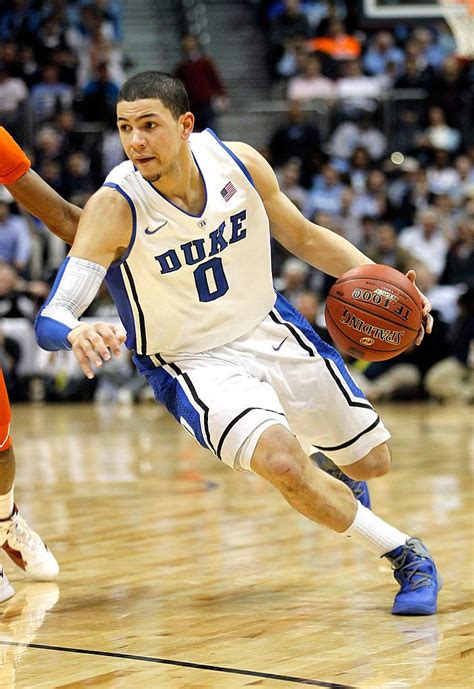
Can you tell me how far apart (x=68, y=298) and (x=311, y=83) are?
1312cm

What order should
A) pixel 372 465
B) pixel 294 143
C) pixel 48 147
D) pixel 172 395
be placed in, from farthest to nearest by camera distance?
pixel 294 143 → pixel 48 147 → pixel 372 465 → pixel 172 395

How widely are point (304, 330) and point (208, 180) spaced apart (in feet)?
2.23

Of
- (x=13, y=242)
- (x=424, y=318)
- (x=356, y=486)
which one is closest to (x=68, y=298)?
(x=424, y=318)

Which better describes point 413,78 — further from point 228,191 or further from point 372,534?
point 372,534

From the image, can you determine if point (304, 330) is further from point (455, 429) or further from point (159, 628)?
point (455, 429)

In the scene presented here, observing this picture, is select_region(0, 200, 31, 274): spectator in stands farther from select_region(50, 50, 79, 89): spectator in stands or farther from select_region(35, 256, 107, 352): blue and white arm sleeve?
select_region(35, 256, 107, 352): blue and white arm sleeve

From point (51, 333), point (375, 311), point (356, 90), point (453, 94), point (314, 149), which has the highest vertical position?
point (51, 333)

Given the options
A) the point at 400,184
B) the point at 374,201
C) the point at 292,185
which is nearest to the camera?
the point at 292,185

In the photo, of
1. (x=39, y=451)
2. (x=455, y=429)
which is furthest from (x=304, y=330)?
(x=455, y=429)

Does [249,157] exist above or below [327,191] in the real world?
above

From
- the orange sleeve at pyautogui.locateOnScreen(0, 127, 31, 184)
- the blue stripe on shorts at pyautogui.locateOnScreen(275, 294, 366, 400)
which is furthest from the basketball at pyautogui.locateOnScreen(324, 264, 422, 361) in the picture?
the orange sleeve at pyautogui.locateOnScreen(0, 127, 31, 184)

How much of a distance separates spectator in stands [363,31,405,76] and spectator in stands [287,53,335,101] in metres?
1.03

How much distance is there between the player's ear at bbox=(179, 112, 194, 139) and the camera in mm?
4516

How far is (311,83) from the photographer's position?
1678cm
